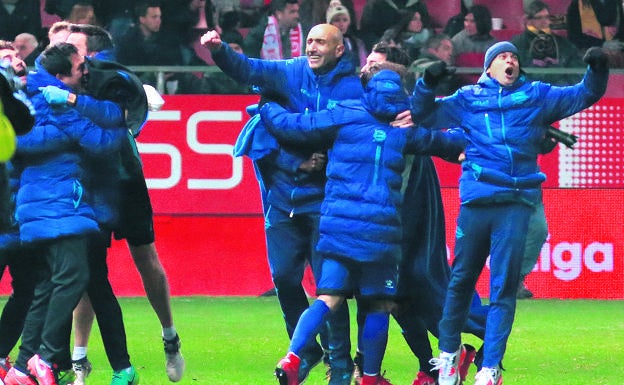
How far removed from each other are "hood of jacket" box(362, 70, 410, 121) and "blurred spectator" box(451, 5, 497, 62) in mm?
8079

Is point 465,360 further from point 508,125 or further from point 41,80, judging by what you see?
point 41,80

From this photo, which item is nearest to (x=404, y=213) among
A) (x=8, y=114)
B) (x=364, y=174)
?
(x=364, y=174)

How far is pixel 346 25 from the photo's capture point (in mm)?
16875

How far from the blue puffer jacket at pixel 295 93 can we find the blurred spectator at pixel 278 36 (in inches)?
282

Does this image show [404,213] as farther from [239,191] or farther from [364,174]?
[239,191]

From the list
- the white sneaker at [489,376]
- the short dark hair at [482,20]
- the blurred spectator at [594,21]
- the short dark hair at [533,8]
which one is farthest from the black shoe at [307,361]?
the blurred spectator at [594,21]

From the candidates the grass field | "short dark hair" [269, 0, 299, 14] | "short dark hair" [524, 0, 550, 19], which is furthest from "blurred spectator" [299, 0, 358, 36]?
the grass field

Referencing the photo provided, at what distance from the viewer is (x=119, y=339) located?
29.6ft

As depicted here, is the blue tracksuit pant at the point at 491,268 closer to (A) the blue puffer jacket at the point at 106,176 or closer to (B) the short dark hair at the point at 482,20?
(A) the blue puffer jacket at the point at 106,176

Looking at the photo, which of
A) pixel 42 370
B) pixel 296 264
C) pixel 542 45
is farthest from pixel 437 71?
pixel 542 45

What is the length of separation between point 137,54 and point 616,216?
5.07 metres

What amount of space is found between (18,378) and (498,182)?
2856 millimetres

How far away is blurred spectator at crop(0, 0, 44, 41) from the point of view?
16.8m

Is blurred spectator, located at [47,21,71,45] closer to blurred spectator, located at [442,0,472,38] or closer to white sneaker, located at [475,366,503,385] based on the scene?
white sneaker, located at [475,366,503,385]
